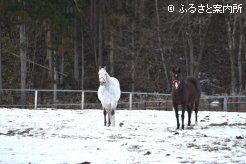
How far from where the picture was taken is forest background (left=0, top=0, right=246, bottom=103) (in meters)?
40.4

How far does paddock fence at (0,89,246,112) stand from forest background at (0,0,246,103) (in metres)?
2.63

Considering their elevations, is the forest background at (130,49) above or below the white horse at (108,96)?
above

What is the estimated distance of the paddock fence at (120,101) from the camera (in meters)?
29.3

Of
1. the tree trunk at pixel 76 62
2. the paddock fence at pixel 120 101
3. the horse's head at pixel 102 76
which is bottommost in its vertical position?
the paddock fence at pixel 120 101

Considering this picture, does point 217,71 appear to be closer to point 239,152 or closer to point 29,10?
point 29,10

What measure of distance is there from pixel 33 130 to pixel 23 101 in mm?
18233

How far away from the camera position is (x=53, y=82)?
39.6 metres

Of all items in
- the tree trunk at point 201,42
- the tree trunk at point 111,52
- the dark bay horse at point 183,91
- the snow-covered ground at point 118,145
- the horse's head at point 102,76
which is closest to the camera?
the snow-covered ground at point 118,145

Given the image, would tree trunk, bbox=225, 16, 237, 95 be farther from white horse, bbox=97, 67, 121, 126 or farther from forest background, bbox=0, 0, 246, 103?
white horse, bbox=97, 67, 121, 126

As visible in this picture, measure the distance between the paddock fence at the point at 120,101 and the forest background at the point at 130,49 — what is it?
2.63 meters

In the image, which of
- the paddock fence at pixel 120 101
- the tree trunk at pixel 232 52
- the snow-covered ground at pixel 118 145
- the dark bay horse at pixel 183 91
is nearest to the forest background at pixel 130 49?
the tree trunk at pixel 232 52

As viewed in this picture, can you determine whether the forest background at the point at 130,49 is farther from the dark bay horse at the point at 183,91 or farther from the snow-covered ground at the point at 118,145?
the snow-covered ground at the point at 118,145

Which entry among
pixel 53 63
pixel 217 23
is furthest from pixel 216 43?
pixel 53 63

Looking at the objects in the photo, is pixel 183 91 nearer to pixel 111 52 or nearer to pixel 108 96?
pixel 108 96
